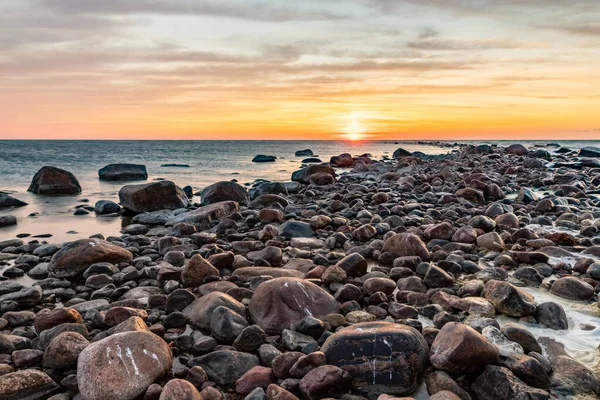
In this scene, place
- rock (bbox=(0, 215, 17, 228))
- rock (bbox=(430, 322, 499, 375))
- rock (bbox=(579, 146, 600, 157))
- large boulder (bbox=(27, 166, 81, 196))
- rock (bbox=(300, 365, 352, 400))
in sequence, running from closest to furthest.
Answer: rock (bbox=(300, 365, 352, 400)) < rock (bbox=(430, 322, 499, 375)) < rock (bbox=(0, 215, 17, 228)) < large boulder (bbox=(27, 166, 81, 196)) < rock (bbox=(579, 146, 600, 157))

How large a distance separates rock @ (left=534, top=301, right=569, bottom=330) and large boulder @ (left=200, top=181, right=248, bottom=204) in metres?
8.75

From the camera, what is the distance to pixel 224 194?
1164cm

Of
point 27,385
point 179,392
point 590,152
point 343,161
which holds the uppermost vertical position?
point 590,152

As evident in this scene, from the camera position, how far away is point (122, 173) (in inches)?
787

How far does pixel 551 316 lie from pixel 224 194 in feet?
30.1

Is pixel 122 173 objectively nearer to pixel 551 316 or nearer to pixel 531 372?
pixel 551 316

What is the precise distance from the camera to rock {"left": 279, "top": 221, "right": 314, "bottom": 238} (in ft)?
23.4

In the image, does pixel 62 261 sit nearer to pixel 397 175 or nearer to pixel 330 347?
pixel 330 347

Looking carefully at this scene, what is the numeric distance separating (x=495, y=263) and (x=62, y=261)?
555 centimetres

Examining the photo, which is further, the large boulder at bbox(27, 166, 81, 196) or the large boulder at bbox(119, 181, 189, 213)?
the large boulder at bbox(27, 166, 81, 196)

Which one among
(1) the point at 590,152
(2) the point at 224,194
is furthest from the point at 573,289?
(1) the point at 590,152

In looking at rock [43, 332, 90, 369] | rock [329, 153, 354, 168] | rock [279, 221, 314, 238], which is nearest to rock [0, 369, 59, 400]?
rock [43, 332, 90, 369]

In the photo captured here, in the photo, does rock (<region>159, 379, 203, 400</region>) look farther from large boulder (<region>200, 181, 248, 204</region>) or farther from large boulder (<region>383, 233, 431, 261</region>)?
large boulder (<region>200, 181, 248, 204</region>)

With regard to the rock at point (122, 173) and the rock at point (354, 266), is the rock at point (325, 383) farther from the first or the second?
the rock at point (122, 173)
